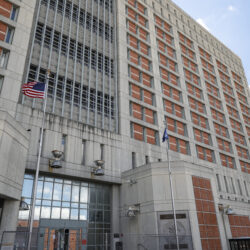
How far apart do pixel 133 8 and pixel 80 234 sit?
39505mm

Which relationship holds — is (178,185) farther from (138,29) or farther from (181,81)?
(138,29)

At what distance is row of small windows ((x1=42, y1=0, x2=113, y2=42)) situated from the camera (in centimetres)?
3691

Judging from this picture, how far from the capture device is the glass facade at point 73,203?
2502 cm

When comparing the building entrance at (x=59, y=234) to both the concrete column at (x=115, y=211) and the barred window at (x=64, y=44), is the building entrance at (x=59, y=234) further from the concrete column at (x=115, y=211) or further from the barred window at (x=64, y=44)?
the barred window at (x=64, y=44)

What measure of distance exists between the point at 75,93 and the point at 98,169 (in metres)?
10.4

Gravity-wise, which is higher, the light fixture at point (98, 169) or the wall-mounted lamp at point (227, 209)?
the light fixture at point (98, 169)

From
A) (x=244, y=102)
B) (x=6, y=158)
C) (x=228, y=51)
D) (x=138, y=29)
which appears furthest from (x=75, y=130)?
(x=228, y=51)

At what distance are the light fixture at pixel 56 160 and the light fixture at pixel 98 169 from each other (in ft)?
14.1

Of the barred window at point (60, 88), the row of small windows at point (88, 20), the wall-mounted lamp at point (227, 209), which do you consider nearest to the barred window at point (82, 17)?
the row of small windows at point (88, 20)

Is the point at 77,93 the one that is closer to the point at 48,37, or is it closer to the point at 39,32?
the point at 48,37

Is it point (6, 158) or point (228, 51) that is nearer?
point (6, 158)

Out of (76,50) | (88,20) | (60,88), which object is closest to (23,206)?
(60,88)

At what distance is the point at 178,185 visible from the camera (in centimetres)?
2762

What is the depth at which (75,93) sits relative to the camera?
3284cm
